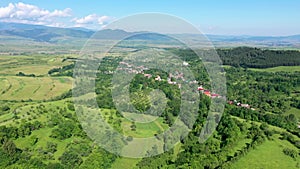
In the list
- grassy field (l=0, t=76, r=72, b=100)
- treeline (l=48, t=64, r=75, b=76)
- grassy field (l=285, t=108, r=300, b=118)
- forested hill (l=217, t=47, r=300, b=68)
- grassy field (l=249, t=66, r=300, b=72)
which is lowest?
grassy field (l=285, t=108, r=300, b=118)

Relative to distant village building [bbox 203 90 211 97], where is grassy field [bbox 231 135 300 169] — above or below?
below

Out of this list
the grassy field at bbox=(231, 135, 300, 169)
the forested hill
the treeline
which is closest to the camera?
the grassy field at bbox=(231, 135, 300, 169)

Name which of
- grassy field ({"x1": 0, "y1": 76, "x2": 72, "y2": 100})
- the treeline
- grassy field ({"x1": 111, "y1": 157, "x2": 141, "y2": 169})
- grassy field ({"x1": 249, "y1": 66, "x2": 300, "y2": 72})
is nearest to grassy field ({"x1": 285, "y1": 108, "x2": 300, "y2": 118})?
grassy field ({"x1": 111, "y1": 157, "x2": 141, "y2": 169})

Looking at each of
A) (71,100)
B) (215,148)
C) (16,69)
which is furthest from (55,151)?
(16,69)

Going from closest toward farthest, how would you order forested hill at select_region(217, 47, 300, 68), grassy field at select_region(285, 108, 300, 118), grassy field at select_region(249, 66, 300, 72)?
grassy field at select_region(285, 108, 300, 118) → grassy field at select_region(249, 66, 300, 72) → forested hill at select_region(217, 47, 300, 68)

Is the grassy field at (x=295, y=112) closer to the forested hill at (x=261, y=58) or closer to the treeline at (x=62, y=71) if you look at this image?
the forested hill at (x=261, y=58)

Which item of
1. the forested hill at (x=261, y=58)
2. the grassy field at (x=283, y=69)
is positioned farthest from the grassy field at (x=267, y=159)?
the forested hill at (x=261, y=58)

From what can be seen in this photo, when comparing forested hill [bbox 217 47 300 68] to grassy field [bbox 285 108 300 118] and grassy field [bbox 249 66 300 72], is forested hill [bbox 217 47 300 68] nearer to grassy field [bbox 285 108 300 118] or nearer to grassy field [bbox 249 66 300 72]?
grassy field [bbox 249 66 300 72]

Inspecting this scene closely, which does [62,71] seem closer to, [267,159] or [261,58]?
[261,58]

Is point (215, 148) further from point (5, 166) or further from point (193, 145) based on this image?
point (5, 166)
